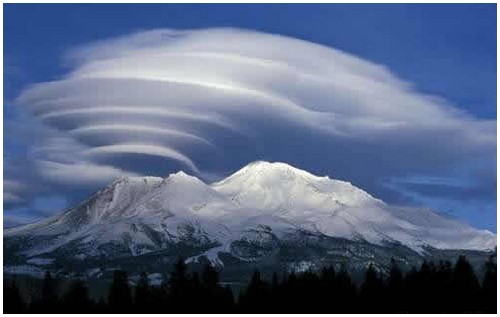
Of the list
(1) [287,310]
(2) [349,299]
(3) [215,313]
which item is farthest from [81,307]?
(2) [349,299]

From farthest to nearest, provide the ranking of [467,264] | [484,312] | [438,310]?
[467,264] < [438,310] < [484,312]

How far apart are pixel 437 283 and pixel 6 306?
87.4 m

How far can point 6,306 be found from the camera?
197500 millimetres

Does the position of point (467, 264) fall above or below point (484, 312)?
above

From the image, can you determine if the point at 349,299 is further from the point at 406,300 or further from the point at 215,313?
the point at 215,313

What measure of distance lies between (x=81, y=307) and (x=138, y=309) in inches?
486

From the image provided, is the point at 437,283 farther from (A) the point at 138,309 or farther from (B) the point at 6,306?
(B) the point at 6,306

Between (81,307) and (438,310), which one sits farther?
(81,307)

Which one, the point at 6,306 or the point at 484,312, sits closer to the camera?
the point at 484,312

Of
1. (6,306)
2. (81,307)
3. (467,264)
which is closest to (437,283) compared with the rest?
(467,264)

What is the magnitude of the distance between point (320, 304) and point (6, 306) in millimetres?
64409

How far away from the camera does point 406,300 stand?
635 ft

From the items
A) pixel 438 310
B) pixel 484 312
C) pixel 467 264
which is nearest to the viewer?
pixel 484 312

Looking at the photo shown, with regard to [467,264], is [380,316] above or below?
below
